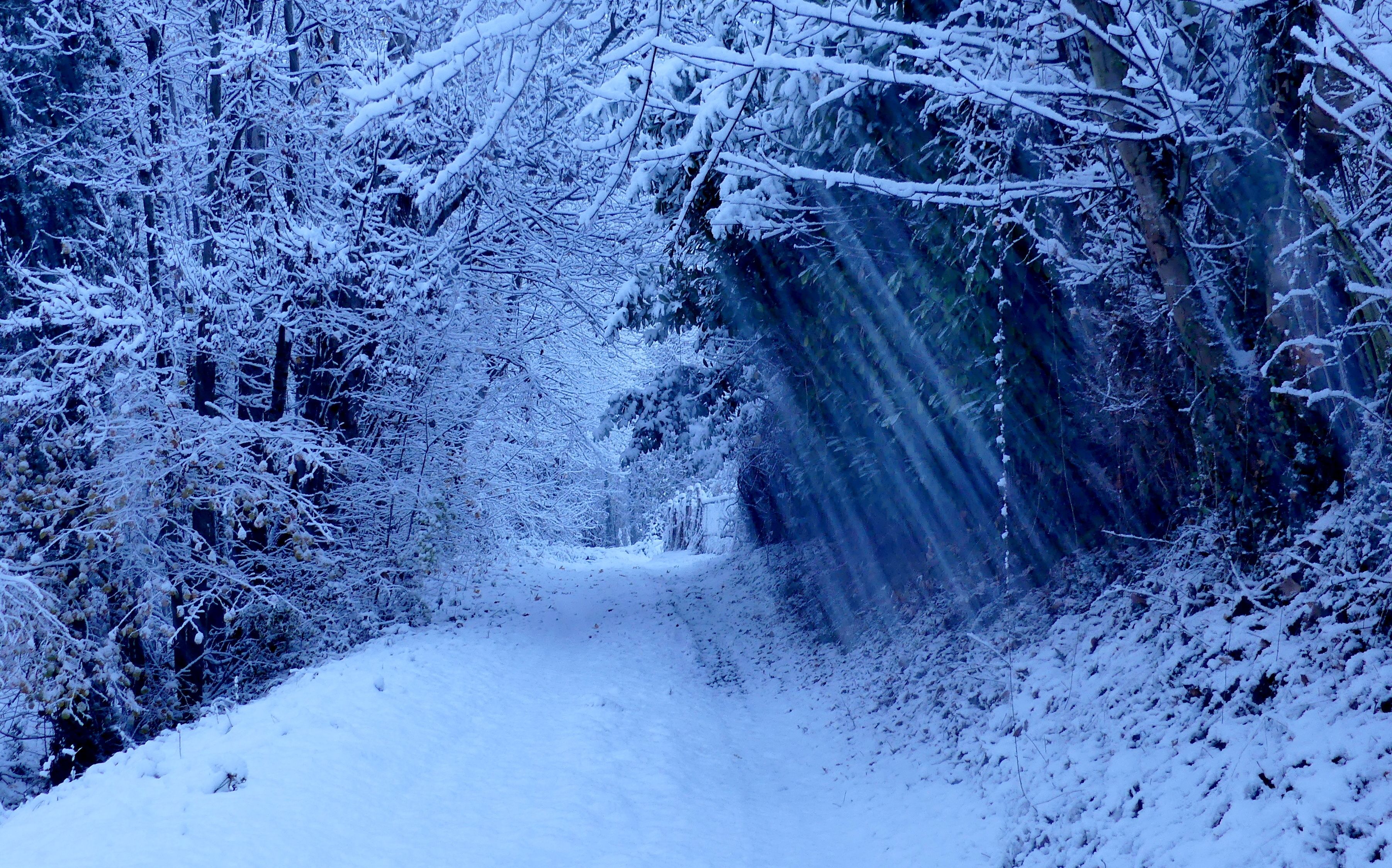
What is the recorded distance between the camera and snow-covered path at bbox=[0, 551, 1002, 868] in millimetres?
5789

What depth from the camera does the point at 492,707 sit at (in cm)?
1016

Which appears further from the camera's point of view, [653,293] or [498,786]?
[653,293]

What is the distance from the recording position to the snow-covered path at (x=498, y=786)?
5.79 m

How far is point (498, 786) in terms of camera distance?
7.71 meters

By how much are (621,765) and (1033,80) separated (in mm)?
6757

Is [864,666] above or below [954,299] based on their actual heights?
below

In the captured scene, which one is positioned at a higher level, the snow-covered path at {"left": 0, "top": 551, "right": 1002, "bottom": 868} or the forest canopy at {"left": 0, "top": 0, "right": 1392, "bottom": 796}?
the forest canopy at {"left": 0, "top": 0, "right": 1392, "bottom": 796}

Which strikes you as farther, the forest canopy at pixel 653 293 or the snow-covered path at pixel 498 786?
the snow-covered path at pixel 498 786

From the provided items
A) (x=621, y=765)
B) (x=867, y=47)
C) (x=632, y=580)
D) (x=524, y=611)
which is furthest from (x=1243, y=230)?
(x=632, y=580)

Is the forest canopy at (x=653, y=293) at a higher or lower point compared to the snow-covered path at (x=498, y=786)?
higher

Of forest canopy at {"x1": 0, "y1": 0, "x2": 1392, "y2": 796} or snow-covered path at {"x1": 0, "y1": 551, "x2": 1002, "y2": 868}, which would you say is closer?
forest canopy at {"x1": 0, "y1": 0, "x2": 1392, "y2": 796}

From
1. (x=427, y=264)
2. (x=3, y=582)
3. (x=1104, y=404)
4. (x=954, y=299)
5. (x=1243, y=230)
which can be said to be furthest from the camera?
(x=427, y=264)

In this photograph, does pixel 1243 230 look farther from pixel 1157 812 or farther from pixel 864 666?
pixel 864 666

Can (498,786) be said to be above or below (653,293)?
below
